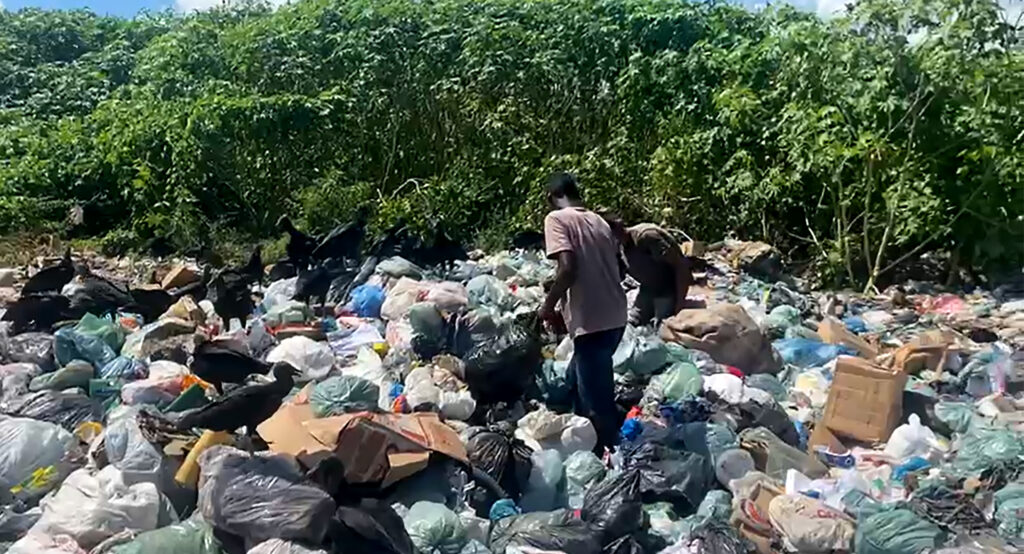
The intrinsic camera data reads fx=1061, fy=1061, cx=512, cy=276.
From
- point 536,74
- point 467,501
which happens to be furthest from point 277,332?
point 536,74

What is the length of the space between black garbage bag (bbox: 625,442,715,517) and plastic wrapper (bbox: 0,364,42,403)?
2731 mm

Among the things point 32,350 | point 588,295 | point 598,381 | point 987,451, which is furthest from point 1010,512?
point 32,350

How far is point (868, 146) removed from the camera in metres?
7.84

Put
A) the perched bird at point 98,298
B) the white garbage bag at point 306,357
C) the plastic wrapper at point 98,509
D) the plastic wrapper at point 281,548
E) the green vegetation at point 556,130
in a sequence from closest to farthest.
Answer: the plastic wrapper at point 281,548
the plastic wrapper at point 98,509
the white garbage bag at point 306,357
the perched bird at point 98,298
the green vegetation at point 556,130

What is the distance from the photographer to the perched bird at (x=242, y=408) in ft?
12.1

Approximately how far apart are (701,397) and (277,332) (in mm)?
2303

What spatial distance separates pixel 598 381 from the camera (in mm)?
4512

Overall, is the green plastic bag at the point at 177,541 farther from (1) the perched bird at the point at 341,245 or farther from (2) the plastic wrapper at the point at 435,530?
(1) the perched bird at the point at 341,245

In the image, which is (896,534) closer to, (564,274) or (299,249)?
(564,274)

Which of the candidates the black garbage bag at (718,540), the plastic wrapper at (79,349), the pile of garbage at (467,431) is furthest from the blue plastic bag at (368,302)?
the black garbage bag at (718,540)

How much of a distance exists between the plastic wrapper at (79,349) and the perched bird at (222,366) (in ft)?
3.56

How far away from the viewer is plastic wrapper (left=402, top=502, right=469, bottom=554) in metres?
3.45

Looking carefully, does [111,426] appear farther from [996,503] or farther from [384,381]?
[996,503]

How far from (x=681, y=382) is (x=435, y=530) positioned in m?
1.82
